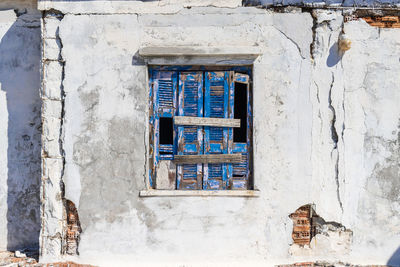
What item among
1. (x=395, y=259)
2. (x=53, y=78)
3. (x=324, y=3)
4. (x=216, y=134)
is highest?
(x=324, y=3)

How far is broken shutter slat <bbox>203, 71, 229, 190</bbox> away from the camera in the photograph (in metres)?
5.08

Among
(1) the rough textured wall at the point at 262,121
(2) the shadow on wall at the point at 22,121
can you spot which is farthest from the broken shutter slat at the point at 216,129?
(2) the shadow on wall at the point at 22,121

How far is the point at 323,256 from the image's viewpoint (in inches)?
197

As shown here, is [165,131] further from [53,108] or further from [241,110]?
[53,108]

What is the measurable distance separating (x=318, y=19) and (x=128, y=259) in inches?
142

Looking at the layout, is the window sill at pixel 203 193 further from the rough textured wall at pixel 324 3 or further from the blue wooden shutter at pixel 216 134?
the rough textured wall at pixel 324 3

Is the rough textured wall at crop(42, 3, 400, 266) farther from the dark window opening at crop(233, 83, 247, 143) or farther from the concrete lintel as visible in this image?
the dark window opening at crop(233, 83, 247, 143)

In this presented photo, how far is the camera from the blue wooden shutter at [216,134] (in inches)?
200

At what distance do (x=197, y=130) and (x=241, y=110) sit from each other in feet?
2.10

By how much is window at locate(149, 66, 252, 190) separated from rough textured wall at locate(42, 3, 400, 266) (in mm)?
167

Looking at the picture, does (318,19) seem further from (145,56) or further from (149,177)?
(149,177)

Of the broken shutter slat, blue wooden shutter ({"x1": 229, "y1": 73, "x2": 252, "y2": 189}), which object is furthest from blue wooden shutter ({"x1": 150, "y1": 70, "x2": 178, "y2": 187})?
blue wooden shutter ({"x1": 229, "y1": 73, "x2": 252, "y2": 189})

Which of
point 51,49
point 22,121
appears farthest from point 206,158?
point 22,121

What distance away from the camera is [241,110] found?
5309 millimetres
